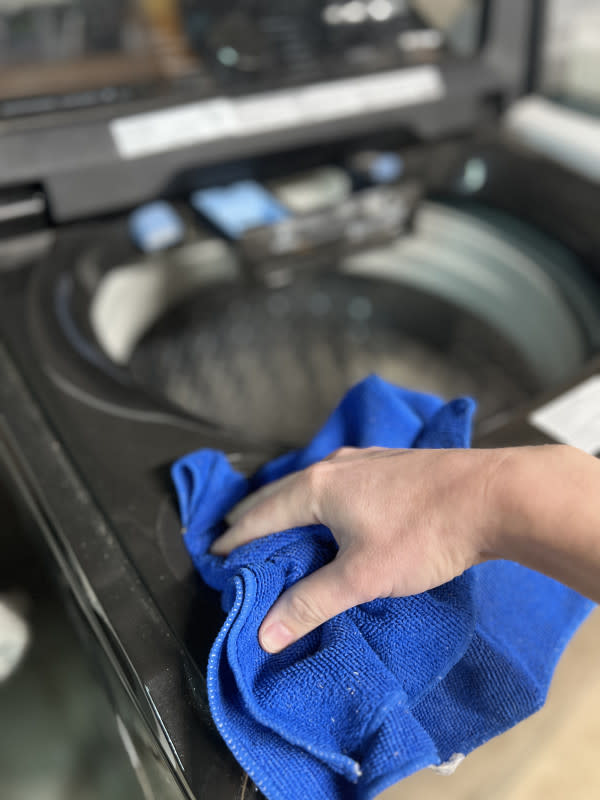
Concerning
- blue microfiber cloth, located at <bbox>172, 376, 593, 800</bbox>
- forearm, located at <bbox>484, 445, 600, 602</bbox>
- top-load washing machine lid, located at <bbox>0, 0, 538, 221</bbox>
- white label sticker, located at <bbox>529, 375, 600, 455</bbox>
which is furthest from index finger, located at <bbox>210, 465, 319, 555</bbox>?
top-load washing machine lid, located at <bbox>0, 0, 538, 221</bbox>

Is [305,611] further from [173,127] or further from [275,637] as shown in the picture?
[173,127]

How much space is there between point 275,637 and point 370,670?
3.0 inches

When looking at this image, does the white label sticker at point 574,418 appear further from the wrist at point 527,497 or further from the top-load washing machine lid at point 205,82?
the top-load washing machine lid at point 205,82

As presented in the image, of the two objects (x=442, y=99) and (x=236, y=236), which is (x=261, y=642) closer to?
(x=236, y=236)

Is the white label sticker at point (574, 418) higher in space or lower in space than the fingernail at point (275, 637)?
lower

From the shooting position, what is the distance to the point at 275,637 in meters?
0.52

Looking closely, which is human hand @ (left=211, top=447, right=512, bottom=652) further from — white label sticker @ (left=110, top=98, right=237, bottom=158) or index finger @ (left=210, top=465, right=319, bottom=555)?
white label sticker @ (left=110, top=98, right=237, bottom=158)

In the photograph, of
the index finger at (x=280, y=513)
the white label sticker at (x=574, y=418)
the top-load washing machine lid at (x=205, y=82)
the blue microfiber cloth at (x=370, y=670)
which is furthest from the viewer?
the top-load washing machine lid at (x=205, y=82)

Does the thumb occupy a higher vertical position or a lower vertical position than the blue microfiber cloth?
higher

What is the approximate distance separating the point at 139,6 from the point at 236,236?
43cm

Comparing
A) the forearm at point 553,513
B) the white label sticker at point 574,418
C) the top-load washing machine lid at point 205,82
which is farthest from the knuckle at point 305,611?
the top-load washing machine lid at point 205,82

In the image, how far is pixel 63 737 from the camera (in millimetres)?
1103

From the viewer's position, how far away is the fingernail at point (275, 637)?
20.2 inches

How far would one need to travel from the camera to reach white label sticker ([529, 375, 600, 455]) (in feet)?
2.40
